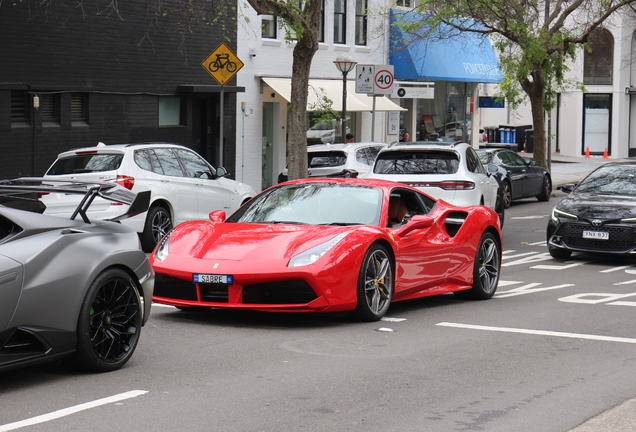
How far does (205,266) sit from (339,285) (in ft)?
3.88

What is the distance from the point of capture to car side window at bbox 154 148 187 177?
16.0 meters

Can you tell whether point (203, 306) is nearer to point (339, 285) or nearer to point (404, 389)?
point (339, 285)

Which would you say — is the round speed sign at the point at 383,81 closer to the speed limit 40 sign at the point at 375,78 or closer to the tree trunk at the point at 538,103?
the speed limit 40 sign at the point at 375,78

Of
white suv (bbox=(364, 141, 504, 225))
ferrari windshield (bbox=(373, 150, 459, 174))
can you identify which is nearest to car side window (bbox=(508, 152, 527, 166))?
white suv (bbox=(364, 141, 504, 225))

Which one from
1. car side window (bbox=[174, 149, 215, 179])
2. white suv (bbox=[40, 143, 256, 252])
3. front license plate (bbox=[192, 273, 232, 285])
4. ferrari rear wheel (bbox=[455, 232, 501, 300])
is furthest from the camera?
car side window (bbox=[174, 149, 215, 179])

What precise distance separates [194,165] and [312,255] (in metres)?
8.69

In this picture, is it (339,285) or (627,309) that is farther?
(627,309)

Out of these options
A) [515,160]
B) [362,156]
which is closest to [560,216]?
[362,156]

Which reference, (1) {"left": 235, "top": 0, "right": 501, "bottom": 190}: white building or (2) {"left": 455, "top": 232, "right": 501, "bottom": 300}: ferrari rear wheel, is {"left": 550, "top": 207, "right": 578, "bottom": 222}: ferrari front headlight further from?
(1) {"left": 235, "top": 0, "right": 501, "bottom": 190}: white building

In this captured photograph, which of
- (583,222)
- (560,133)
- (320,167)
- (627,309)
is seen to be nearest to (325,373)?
(627,309)

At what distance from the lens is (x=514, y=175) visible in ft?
82.6

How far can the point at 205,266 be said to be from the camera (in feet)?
28.1

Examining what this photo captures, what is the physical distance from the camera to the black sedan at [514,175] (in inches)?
977

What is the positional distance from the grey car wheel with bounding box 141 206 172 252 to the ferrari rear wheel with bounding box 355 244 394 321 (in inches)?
270
